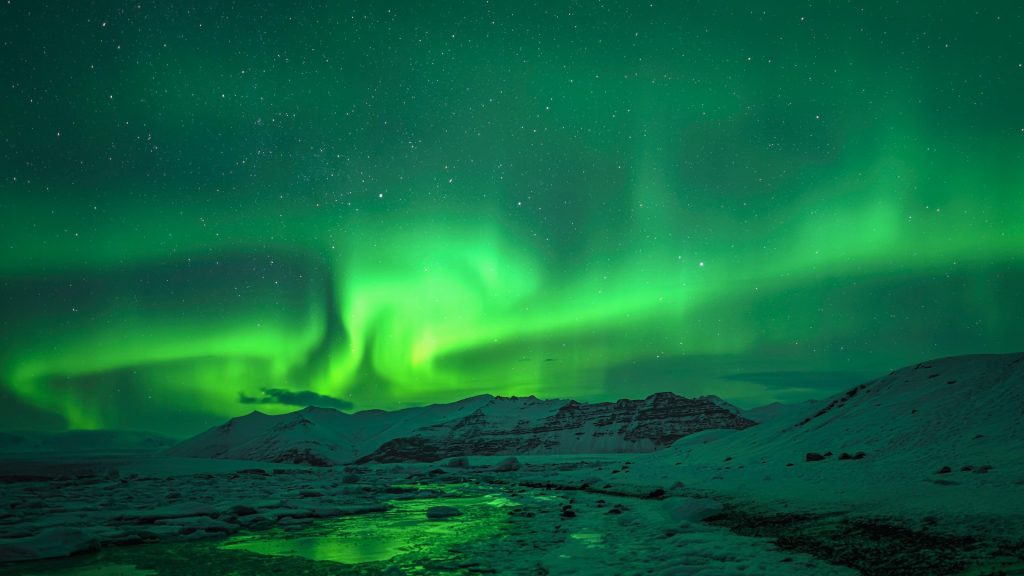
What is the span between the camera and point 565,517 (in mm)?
17922

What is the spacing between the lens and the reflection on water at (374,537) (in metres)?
12.5

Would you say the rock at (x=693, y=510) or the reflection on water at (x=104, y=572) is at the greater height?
the reflection on water at (x=104, y=572)

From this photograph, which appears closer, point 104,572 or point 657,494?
point 104,572

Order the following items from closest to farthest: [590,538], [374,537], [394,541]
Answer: [590,538] < [394,541] < [374,537]

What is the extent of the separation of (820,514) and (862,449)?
12.1 metres

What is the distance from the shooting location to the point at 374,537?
1505cm

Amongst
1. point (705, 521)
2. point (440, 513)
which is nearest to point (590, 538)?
point (705, 521)

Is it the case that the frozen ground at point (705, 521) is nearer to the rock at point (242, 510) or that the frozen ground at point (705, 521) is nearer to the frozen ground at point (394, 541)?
the frozen ground at point (394, 541)

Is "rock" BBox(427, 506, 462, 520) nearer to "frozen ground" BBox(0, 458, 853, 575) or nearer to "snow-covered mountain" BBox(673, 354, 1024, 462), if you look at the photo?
"frozen ground" BBox(0, 458, 853, 575)

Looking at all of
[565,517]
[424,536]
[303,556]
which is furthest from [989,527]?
[303,556]

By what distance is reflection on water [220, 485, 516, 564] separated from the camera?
12531mm

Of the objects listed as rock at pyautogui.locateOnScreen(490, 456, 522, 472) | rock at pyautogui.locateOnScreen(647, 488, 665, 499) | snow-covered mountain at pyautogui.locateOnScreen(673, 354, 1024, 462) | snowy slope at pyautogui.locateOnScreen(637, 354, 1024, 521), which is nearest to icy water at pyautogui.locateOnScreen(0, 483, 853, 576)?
snowy slope at pyautogui.locateOnScreen(637, 354, 1024, 521)

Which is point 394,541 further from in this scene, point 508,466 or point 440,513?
point 508,466

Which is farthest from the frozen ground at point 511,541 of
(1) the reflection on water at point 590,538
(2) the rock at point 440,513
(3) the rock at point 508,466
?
(3) the rock at point 508,466
